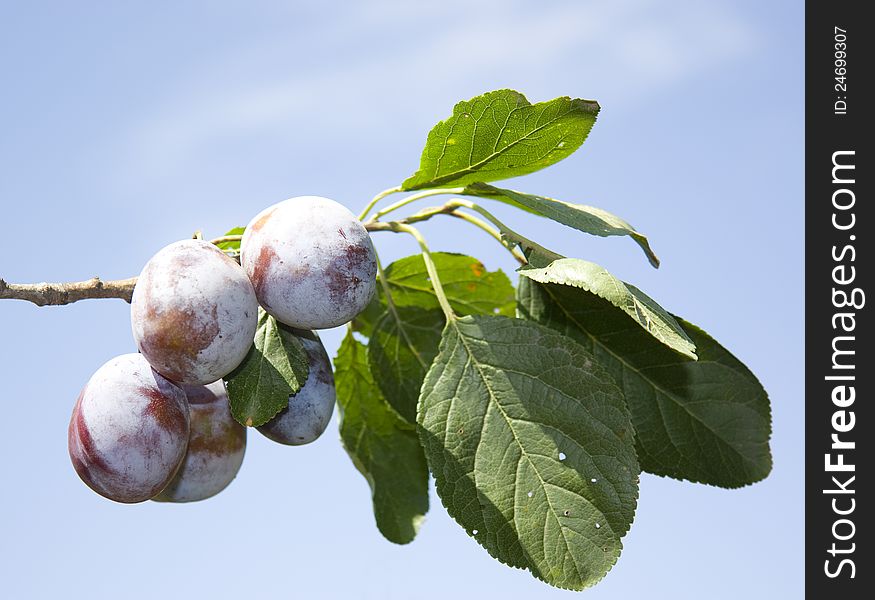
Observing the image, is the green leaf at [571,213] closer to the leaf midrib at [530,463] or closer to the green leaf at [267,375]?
the leaf midrib at [530,463]

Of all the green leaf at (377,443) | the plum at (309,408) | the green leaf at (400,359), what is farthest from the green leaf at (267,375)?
the green leaf at (377,443)

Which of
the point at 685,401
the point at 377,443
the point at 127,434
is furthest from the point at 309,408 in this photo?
the point at 685,401

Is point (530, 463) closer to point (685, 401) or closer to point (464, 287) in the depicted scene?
point (685, 401)

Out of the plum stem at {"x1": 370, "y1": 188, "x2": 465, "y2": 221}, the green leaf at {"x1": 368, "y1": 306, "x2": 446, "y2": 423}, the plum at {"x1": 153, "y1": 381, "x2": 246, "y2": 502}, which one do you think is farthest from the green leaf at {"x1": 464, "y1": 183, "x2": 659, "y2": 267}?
the plum at {"x1": 153, "y1": 381, "x2": 246, "y2": 502}

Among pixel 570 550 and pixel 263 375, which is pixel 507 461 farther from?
pixel 263 375

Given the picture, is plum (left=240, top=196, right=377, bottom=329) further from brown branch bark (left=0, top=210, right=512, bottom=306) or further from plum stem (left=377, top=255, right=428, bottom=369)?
plum stem (left=377, top=255, right=428, bottom=369)
